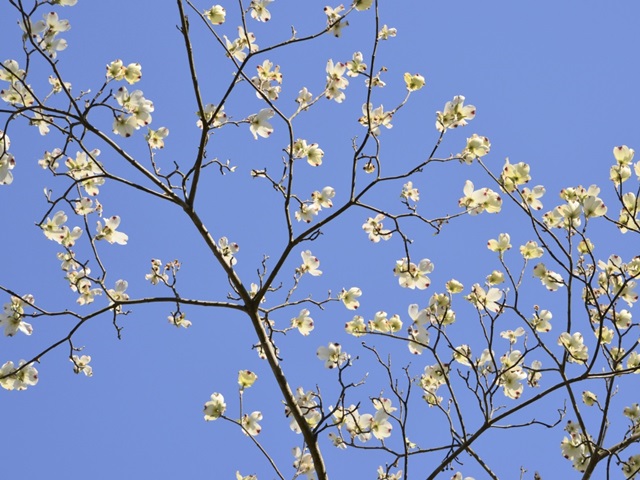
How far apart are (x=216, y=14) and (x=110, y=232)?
1.22m

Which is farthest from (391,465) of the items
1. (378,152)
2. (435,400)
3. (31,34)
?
(31,34)

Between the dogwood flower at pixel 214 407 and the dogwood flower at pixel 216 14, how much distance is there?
184cm

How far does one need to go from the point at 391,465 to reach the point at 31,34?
2602 mm

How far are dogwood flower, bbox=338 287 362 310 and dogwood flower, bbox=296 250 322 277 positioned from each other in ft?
0.78

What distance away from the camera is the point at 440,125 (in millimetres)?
3256

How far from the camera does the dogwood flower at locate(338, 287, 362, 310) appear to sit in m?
3.66

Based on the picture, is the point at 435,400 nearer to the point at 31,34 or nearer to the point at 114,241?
the point at 114,241

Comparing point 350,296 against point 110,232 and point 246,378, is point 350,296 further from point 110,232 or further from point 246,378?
point 110,232

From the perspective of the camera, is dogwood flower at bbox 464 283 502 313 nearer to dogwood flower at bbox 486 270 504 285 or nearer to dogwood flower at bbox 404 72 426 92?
dogwood flower at bbox 486 270 504 285

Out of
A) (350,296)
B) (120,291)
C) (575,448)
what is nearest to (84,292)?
(120,291)

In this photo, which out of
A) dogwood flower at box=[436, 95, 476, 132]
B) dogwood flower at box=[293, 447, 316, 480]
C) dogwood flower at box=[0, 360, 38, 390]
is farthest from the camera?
dogwood flower at box=[293, 447, 316, 480]

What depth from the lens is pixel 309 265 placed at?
3.82 meters

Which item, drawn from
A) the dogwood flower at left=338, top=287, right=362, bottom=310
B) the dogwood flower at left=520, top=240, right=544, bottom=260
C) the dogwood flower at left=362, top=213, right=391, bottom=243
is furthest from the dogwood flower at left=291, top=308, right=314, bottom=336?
the dogwood flower at left=520, top=240, right=544, bottom=260

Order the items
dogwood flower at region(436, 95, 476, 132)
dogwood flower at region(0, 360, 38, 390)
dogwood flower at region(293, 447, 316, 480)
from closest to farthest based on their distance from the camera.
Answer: dogwood flower at region(436, 95, 476, 132) < dogwood flower at region(0, 360, 38, 390) < dogwood flower at region(293, 447, 316, 480)
